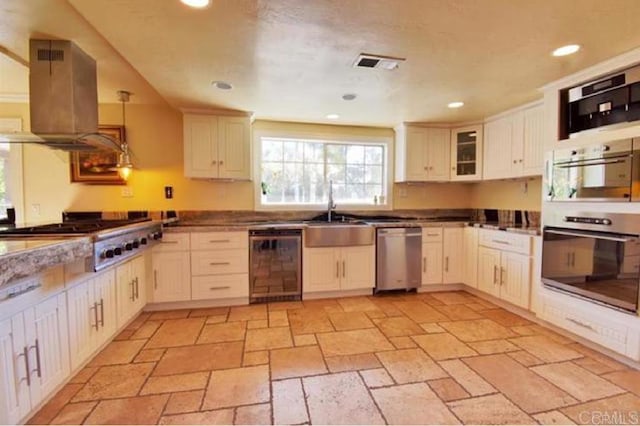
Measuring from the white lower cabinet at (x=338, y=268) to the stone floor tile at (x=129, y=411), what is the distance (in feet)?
6.23

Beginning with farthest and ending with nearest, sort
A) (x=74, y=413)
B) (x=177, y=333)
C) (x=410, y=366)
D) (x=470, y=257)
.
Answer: (x=470, y=257) < (x=177, y=333) < (x=410, y=366) < (x=74, y=413)

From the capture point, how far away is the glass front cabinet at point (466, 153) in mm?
3830

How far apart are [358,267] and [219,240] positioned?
5.29 feet

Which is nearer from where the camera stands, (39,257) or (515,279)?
(39,257)

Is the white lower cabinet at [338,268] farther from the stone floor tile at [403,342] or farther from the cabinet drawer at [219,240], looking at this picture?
the stone floor tile at [403,342]

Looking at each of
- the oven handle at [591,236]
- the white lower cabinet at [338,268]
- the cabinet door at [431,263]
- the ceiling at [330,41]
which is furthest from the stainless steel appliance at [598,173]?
the white lower cabinet at [338,268]

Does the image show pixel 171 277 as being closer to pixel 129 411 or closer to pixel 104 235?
pixel 104 235

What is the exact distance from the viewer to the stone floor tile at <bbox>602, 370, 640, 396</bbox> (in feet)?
6.11

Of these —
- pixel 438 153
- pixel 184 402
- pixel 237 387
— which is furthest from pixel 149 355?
pixel 438 153

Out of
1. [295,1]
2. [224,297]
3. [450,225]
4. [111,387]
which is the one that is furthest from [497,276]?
[111,387]

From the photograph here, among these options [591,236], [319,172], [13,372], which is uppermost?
[319,172]

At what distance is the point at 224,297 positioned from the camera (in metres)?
3.27

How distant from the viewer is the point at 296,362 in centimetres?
215

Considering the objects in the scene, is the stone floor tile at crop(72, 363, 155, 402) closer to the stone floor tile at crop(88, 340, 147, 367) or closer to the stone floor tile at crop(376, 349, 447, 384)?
the stone floor tile at crop(88, 340, 147, 367)
